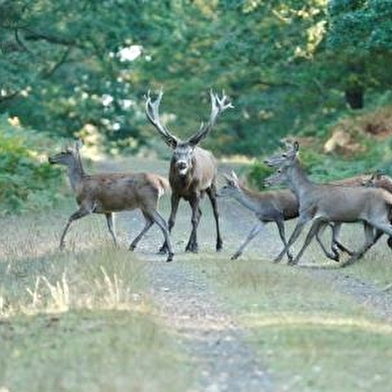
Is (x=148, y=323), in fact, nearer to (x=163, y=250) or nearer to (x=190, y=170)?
(x=163, y=250)

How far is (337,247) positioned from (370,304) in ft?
14.8

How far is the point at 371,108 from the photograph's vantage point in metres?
33.2

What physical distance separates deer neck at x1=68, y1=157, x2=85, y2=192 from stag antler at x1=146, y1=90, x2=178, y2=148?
135 centimetres

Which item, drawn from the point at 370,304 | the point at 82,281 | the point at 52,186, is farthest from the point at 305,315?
the point at 52,186

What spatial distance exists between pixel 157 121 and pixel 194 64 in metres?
35.3

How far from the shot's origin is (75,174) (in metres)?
19.0

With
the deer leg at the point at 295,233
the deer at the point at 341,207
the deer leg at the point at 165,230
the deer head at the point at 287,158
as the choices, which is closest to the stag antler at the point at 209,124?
the deer head at the point at 287,158

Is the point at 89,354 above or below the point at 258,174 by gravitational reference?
above

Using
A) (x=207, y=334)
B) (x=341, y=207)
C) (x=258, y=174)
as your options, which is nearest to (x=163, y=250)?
(x=341, y=207)

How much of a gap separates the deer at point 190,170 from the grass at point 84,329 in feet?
8.13

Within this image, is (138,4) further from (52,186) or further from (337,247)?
(337,247)

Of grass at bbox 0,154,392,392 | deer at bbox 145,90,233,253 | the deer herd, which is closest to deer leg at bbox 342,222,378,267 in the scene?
the deer herd

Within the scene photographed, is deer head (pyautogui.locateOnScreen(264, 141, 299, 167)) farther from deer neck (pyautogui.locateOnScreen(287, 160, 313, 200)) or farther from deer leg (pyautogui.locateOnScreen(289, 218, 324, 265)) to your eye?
deer leg (pyautogui.locateOnScreen(289, 218, 324, 265))

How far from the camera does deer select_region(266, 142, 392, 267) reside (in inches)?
654
